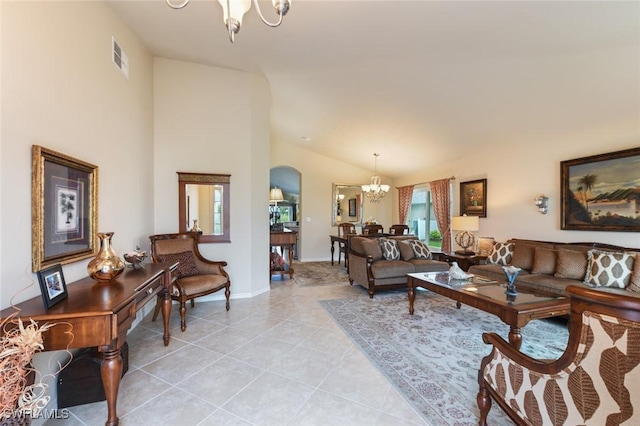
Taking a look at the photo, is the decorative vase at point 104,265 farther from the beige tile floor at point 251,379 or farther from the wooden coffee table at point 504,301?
the wooden coffee table at point 504,301

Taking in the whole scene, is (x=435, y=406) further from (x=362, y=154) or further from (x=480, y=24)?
(x=362, y=154)

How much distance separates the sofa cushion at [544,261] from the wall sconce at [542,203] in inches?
24.6

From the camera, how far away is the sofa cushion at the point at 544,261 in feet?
12.3

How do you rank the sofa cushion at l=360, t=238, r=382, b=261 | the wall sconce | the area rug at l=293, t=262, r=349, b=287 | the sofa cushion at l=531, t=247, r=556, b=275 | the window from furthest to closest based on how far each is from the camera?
the window
the area rug at l=293, t=262, r=349, b=287
the sofa cushion at l=360, t=238, r=382, b=261
the wall sconce
the sofa cushion at l=531, t=247, r=556, b=275

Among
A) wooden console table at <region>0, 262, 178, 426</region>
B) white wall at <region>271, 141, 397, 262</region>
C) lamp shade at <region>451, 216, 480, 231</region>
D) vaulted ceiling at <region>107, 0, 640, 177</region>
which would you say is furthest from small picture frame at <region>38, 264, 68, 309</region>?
white wall at <region>271, 141, 397, 262</region>

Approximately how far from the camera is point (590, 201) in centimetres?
364

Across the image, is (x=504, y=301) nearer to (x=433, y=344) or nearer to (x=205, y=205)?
(x=433, y=344)

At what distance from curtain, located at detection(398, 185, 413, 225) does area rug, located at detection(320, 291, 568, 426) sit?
3.86 metres

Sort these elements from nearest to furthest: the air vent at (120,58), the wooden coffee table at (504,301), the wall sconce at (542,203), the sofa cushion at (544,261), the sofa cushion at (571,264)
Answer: the wooden coffee table at (504,301)
the air vent at (120,58)
the sofa cushion at (571,264)
the sofa cushion at (544,261)
the wall sconce at (542,203)

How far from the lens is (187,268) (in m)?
3.58

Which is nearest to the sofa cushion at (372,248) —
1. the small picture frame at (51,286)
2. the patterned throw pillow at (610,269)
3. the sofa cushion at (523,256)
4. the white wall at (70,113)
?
the sofa cushion at (523,256)

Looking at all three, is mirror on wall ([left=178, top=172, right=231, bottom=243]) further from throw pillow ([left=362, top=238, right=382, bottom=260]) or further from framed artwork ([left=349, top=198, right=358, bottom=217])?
framed artwork ([left=349, top=198, right=358, bottom=217])

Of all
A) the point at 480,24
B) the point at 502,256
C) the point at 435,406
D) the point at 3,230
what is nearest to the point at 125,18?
the point at 3,230

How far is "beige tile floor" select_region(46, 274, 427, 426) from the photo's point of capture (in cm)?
177
